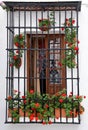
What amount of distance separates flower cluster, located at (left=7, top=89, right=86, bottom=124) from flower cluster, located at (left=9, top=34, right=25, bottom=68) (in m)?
0.49

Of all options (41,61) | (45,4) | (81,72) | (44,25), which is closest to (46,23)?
(44,25)

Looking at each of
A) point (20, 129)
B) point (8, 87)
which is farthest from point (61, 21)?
point (20, 129)

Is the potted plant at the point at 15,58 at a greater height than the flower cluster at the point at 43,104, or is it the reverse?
the potted plant at the point at 15,58

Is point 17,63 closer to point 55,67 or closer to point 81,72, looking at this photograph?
point 55,67

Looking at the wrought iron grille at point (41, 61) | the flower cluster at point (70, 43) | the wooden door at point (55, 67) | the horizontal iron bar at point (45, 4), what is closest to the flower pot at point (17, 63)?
the wrought iron grille at point (41, 61)

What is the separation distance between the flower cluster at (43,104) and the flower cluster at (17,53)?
49 centimetres

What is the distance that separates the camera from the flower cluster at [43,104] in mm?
5281

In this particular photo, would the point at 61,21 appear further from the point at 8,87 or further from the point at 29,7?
the point at 8,87

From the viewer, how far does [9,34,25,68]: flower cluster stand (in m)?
5.46

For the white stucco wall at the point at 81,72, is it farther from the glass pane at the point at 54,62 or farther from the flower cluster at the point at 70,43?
the glass pane at the point at 54,62

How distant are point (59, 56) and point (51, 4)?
2.71ft

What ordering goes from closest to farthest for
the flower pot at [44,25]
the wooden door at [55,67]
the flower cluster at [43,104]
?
the flower cluster at [43,104]
the flower pot at [44,25]
the wooden door at [55,67]

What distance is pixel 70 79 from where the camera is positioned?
5.44 meters

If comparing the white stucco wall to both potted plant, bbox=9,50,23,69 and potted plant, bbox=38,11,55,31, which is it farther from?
potted plant, bbox=38,11,55,31
